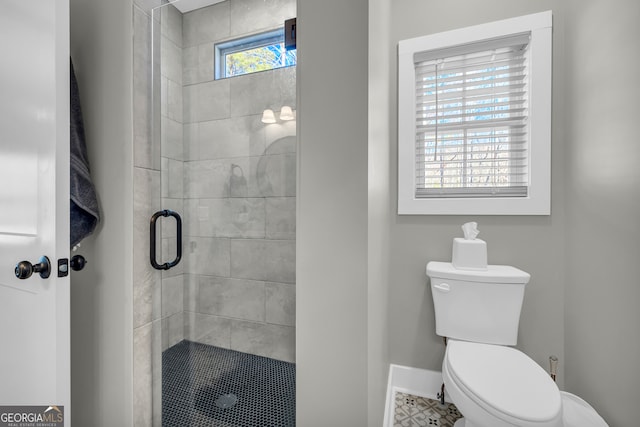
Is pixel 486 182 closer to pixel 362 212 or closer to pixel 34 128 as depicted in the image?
pixel 362 212

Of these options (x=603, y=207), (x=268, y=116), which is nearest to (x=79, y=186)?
(x=268, y=116)

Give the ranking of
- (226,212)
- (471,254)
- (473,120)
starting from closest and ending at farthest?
(226,212) → (471,254) → (473,120)

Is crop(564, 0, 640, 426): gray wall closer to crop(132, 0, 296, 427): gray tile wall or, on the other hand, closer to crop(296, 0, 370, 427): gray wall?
crop(296, 0, 370, 427): gray wall

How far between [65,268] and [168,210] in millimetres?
363

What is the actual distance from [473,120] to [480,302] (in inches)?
39.1

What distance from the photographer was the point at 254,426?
107 cm

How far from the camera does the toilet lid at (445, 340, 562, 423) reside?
3.18ft

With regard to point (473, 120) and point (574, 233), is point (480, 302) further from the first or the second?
point (473, 120)

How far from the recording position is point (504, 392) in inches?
41.5

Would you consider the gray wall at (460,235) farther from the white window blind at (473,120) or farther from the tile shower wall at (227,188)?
the tile shower wall at (227,188)

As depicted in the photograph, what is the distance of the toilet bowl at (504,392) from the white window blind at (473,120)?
83cm

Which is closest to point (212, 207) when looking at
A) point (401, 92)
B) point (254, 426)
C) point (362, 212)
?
point (362, 212)

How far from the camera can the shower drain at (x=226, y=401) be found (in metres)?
1.11

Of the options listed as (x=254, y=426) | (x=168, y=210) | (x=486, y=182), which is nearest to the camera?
(x=254, y=426)
